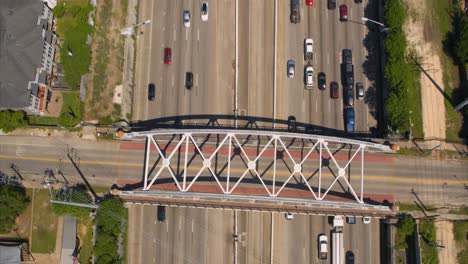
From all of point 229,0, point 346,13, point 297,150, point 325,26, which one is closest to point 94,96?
point 229,0

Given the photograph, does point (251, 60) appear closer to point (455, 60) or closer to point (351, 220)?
point (351, 220)

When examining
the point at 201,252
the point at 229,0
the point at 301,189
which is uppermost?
the point at 229,0

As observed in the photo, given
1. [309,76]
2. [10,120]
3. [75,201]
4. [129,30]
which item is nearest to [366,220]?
[309,76]

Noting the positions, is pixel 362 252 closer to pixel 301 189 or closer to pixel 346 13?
pixel 301 189

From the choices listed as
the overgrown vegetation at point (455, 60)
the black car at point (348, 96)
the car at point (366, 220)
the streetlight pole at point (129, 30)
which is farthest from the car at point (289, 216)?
the streetlight pole at point (129, 30)

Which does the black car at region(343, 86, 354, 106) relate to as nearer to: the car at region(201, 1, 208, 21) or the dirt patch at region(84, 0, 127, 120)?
the car at region(201, 1, 208, 21)

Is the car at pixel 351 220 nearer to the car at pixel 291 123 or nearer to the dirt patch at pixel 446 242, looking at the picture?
the dirt patch at pixel 446 242
